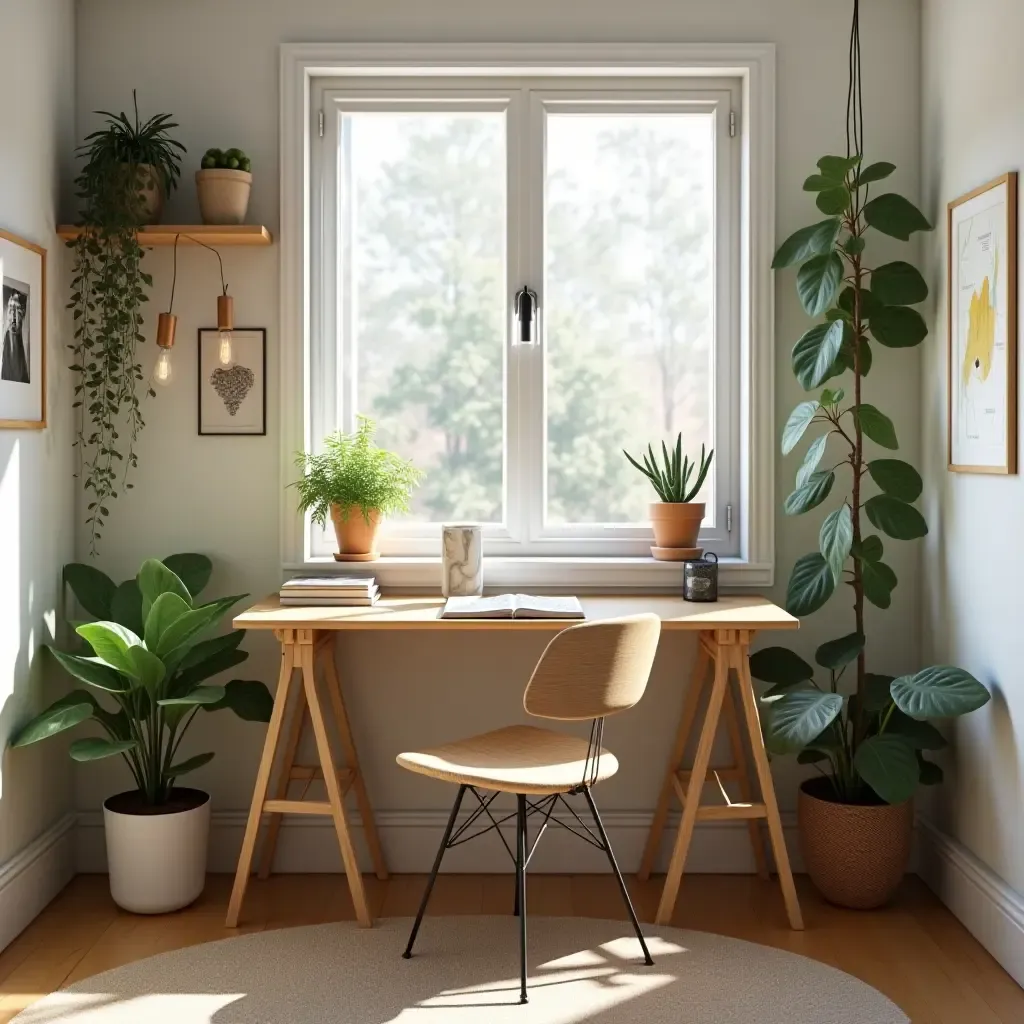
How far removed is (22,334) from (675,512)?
6.06 feet

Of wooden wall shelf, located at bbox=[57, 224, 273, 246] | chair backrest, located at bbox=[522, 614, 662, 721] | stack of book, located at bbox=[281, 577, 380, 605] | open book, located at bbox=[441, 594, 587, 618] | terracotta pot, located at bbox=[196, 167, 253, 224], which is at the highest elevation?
terracotta pot, located at bbox=[196, 167, 253, 224]

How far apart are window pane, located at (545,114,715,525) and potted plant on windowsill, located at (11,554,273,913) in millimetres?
1110

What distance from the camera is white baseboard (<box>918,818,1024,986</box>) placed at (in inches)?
110

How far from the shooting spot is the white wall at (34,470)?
2984mm

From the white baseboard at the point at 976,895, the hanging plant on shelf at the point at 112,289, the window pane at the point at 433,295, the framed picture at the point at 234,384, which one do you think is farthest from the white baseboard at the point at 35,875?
the white baseboard at the point at 976,895

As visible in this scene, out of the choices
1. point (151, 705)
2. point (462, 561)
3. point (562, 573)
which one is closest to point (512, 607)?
point (462, 561)

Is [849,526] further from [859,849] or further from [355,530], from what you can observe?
[355,530]

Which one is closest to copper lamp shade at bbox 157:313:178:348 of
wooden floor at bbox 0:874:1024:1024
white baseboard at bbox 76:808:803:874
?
white baseboard at bbox 76:808:803:874

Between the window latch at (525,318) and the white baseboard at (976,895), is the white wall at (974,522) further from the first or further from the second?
the window latch at (525,318)

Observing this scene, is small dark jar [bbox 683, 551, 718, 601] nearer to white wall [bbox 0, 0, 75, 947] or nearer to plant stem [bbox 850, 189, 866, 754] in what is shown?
plant stem [bbox 850, 189, 866, 754]

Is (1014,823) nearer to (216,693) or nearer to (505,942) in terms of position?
(505,942)

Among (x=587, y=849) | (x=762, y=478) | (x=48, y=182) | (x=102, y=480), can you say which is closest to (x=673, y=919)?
(x=587, y=849)

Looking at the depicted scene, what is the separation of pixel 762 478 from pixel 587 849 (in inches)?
47.9

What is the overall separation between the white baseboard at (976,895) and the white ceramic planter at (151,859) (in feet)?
6.76
